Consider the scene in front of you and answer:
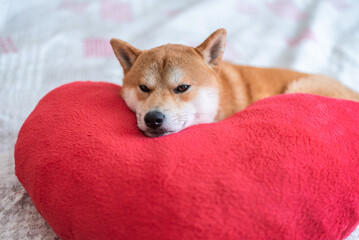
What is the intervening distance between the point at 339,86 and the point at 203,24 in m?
1.39

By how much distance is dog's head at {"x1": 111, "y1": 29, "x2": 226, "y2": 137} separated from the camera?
128 cm

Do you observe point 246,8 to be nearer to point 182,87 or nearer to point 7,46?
point 182,87

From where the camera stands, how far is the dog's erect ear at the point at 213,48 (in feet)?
4.83

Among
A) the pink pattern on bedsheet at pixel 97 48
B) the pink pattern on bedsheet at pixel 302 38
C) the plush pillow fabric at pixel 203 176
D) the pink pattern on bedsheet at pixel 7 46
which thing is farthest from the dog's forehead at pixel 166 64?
the pink pattern on bedsheet at pixel 302 38

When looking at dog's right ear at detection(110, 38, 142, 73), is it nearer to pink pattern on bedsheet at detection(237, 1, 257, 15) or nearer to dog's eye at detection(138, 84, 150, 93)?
dog's eye at detection(138, 84, 150, 93)

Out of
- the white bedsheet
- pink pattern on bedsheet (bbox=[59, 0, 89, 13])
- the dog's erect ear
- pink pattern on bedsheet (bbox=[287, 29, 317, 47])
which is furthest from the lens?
pink pattern on bedsheet (bbox=[59, 0, 89, 13])

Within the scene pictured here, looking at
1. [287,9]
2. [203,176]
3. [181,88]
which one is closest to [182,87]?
[181,88]

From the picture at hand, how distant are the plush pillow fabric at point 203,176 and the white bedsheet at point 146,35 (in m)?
0.84

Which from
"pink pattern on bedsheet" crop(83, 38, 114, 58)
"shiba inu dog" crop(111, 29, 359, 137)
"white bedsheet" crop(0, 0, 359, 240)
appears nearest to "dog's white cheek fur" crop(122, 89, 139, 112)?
"shiba inu dog" crop(111, 29, 359, 137)

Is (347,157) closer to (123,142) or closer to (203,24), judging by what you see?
(123,142)

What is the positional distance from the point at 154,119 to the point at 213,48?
22.1 inches

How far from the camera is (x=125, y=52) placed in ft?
5.02

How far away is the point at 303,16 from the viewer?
290 cm

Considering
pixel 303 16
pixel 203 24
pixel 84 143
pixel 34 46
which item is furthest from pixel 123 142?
pixel 303 16
